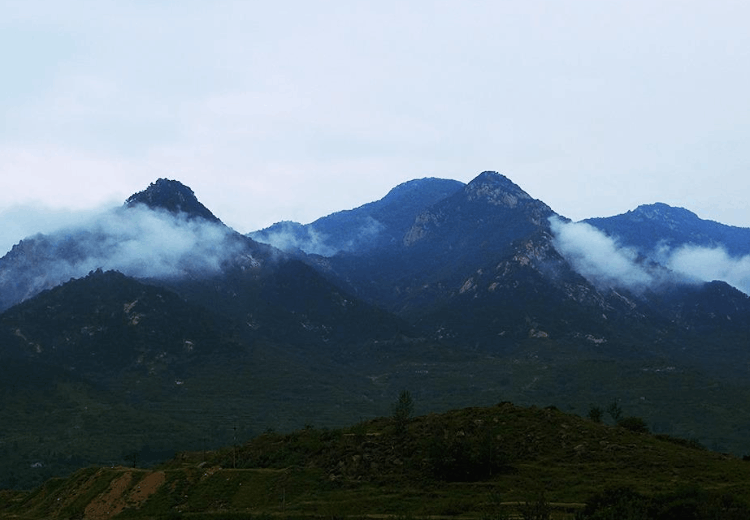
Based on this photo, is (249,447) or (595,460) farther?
(249,447)

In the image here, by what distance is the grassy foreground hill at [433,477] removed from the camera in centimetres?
9906

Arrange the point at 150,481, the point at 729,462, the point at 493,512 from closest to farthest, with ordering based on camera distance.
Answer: the point at 493,512 < the point at 729,462 < the point at 150,481

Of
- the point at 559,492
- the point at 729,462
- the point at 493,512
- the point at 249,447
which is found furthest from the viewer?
the point at 249,447

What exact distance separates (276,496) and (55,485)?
52.9 m

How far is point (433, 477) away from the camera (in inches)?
4621

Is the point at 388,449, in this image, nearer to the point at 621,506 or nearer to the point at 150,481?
the point at 150,481

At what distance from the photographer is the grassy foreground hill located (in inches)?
3900

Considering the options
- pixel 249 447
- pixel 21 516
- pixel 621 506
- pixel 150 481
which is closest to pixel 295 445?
pixel 249 447

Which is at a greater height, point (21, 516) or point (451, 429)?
point (451, 429)

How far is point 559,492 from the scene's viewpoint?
105 m

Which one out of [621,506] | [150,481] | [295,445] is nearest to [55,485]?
[150,481]

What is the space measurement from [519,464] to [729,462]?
30.5m

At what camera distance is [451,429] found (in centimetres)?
13050

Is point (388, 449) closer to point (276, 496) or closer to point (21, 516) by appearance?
point (276, 496)
